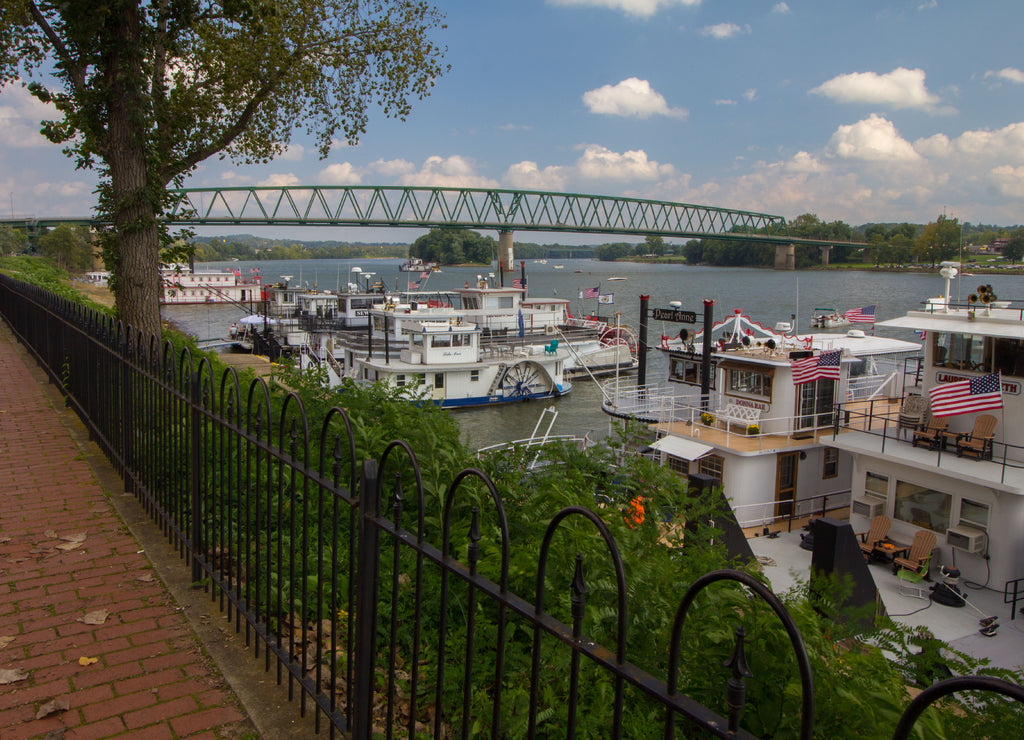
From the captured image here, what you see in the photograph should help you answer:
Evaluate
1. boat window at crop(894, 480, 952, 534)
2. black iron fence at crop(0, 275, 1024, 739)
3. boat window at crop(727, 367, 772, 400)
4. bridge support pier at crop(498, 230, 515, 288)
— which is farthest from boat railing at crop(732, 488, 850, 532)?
bridge support pier at crop(498, 230, 515, 288)

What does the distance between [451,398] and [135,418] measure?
27168mm

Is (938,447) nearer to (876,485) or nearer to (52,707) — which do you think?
(876,485)

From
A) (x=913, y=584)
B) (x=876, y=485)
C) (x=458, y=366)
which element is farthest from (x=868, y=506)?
(x=458, y=366)

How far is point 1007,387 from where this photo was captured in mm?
12430

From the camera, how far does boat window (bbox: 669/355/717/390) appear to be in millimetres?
20219

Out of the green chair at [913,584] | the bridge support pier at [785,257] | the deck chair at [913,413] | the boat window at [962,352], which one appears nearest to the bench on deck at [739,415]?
the deck chair at [913,413]

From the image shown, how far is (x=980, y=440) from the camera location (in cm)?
1212

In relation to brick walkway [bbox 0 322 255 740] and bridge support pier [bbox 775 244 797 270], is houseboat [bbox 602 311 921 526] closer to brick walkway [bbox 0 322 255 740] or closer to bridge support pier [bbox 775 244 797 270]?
brick walkway [bbox 0 322 255 740]

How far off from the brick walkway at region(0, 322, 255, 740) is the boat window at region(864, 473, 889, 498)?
12.3m

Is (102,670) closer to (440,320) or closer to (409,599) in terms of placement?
(409,599)

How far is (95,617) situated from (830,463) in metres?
15.2

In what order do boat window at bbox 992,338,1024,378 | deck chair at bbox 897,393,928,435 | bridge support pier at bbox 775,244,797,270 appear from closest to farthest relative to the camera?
boat window at bbox 992,338,1024,378 < deck chair at bbox 897,393,928,435 < bridge support pier at bbox 775,244,797,270

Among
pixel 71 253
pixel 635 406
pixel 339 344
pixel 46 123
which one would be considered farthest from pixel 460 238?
pixel 46 123

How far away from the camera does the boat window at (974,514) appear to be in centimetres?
1186
